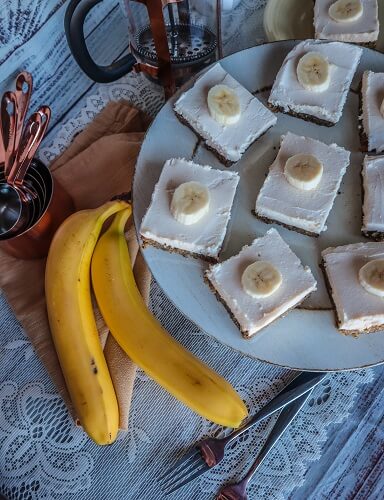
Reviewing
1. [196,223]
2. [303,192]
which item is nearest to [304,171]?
[303,192]

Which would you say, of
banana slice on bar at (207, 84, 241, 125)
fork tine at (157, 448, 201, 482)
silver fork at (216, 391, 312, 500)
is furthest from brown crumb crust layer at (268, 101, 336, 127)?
fork tine at (157, 448, 201, 482)

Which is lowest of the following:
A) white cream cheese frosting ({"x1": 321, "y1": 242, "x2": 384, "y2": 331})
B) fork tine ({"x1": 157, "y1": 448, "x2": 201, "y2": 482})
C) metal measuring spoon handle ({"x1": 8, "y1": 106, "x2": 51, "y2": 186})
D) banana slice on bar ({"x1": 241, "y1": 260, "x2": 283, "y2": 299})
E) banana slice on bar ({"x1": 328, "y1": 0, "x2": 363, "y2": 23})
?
fork tine ({"x1": 157, "y1": 448, "x2": 201, "y2": 482})

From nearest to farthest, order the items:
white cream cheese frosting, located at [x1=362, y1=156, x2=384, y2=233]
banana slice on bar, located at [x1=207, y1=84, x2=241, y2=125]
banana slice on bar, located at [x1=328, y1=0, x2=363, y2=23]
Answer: white cream cheese frosting, located at [x1=362, y1=156, x2=384, y2=233]
banana slice on bar, located at [x1=207, y1=84, x2=241, y2=125]
banana slice on bar, located at [x1=328, y1=0, x2=363, y2=23]

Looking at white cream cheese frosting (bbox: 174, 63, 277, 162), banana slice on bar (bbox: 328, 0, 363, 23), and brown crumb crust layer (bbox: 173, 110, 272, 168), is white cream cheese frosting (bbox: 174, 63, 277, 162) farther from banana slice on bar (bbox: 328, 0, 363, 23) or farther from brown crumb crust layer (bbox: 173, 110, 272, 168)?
banana slice on bar (bbox: 328, 0, 363, 23)

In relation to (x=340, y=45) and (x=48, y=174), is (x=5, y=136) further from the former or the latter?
(x=340, y=45)

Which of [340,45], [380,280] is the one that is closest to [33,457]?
[380,280]

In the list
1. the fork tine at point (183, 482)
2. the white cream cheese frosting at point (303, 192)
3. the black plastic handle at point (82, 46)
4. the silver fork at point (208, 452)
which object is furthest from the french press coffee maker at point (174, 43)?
the fork tine at point (183, 482)

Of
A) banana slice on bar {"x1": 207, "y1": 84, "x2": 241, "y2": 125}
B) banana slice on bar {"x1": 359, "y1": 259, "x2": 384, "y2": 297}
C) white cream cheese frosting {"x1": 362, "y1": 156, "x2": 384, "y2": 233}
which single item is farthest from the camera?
banana slice on bar {"x1": 207, "y1": 84, "x2": 241, "y2": 125}
